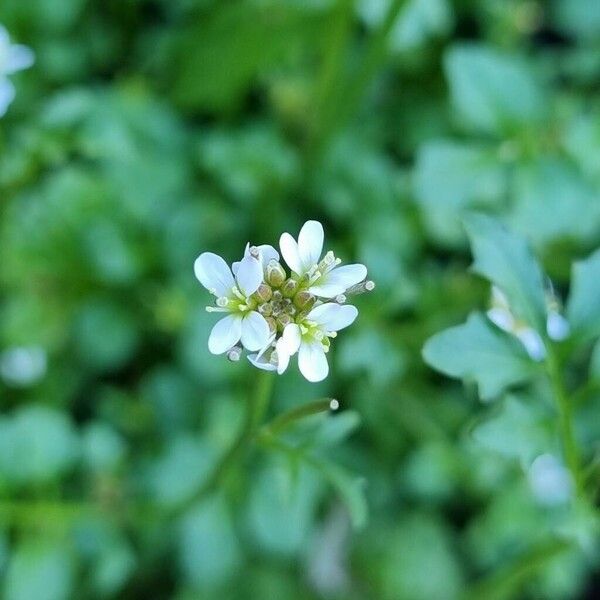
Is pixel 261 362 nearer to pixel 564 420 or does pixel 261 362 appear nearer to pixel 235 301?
pixel 235 301

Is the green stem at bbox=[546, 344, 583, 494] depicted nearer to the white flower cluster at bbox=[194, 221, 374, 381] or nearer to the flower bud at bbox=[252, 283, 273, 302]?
the white flower cluster at bbox=[194, 221, 374, 381]

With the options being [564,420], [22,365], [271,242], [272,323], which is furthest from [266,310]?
[22,365]

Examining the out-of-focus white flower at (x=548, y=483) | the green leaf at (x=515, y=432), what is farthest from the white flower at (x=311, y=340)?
the out-of-focus white flower at (x=548, y=483)

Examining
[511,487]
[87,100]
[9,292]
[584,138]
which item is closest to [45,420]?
[9,292]

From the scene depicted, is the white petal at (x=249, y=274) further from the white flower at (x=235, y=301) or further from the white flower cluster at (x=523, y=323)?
the white flower cluster at (x=523, y=323)

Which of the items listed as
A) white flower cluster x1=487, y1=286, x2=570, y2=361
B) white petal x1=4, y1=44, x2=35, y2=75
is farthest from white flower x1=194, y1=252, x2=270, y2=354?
white petal x1=4, y1=44, x2=35, y2=75

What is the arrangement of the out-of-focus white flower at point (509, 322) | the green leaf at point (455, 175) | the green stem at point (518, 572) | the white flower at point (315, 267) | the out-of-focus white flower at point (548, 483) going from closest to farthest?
1. the white flower at point (315, 267)
2. the green stem at point (518, 572)
3. the out-of-focus white flower at point (509, 322)
4. the green leaf at point (455, 175)
5. the out-of-focus white flower at point (548, 483)
